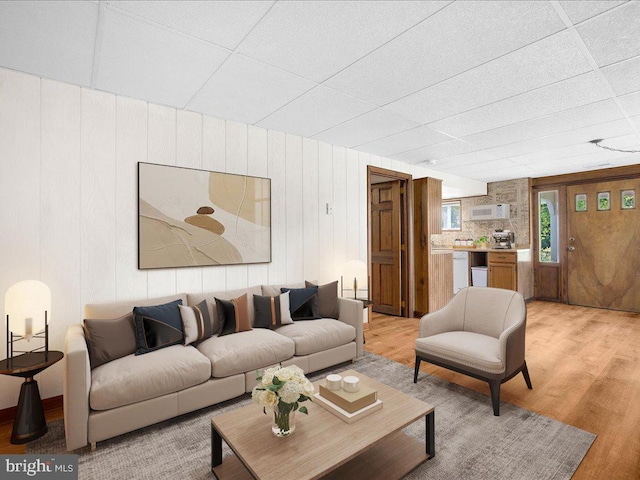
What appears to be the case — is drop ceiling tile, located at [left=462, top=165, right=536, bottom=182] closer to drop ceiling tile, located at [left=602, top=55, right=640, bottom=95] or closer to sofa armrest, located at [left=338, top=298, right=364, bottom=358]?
drop ceiling tile, located at [left=602, top=55, right=640, bottom=95]

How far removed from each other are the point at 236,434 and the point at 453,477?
1.26 metres

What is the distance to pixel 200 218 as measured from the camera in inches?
133

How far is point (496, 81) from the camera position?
269 centimetres

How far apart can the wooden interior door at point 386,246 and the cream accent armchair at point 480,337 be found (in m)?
2.41

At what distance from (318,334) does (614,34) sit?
314 centimetres

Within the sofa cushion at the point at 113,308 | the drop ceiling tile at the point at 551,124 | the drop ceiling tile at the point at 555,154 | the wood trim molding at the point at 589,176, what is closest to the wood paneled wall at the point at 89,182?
the sofa cushion at the point at 113,308

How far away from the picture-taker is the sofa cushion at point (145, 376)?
6.93 feet

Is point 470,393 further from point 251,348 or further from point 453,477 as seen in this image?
point 251,348

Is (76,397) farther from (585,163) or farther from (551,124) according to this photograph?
(585,163)

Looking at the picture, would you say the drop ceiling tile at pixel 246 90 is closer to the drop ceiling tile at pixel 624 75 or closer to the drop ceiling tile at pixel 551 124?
the drop ceiling tile at pixel 624 75

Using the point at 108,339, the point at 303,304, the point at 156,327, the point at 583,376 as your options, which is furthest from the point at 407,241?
the point at 108,339

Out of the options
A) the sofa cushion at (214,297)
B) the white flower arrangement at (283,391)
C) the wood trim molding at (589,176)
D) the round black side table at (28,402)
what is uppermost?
the wood trim molding at (589,176)

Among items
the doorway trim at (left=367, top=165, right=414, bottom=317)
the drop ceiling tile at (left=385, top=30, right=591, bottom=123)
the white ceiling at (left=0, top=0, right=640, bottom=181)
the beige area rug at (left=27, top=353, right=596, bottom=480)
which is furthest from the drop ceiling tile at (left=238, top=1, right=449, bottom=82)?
the doorway trim at (left=367, top=165, right=414, bottom=317)

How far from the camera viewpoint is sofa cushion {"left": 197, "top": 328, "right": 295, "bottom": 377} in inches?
102
